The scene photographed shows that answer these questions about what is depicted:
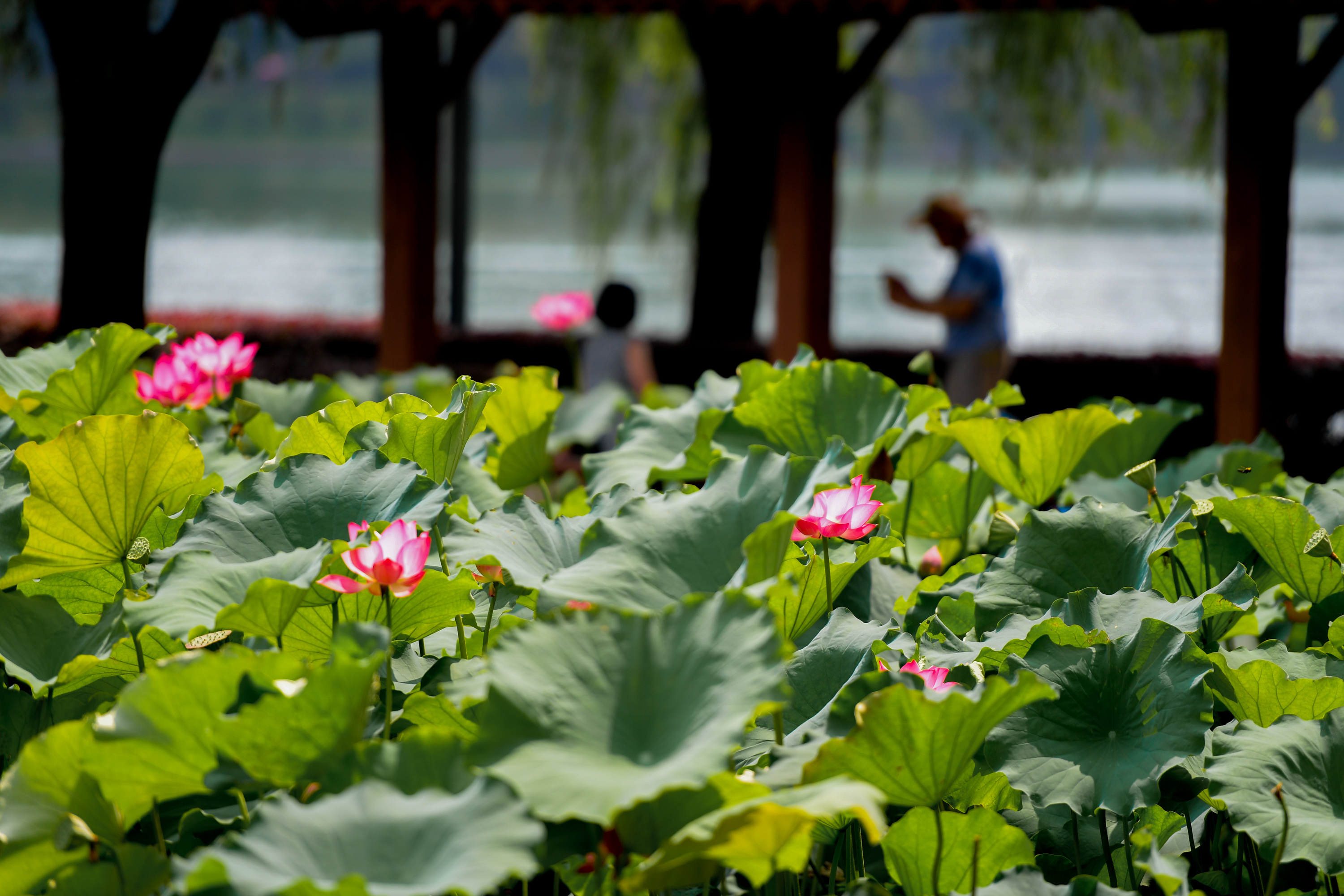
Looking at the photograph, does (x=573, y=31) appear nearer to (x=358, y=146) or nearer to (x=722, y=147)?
(x=722, y=147)

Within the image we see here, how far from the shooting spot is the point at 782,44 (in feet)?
13.9

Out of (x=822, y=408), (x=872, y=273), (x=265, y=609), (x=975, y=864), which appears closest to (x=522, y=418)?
(x=822, y=408)

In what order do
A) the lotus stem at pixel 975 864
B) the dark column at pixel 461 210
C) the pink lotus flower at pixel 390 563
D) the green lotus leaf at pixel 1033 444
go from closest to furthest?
the lotus stem at pixel 975 864
the pink lotus flower at pixel 390 563
the green lotus leaf at pixel 1033 444
the dark column at pixel 461 210

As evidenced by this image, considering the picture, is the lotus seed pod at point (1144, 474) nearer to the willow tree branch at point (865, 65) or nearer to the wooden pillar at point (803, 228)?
the wooden pillar at point (803, 228)

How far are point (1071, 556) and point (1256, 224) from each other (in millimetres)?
3294

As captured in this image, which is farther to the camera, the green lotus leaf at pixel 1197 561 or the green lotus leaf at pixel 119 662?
the green lotus leaf at pixel 1197 561

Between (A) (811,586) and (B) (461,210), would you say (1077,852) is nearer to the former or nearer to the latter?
(A) (811,586)

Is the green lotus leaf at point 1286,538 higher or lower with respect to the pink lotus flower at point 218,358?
lower

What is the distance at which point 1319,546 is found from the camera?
1.06 metres

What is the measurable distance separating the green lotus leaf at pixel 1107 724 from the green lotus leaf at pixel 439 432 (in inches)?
18.6

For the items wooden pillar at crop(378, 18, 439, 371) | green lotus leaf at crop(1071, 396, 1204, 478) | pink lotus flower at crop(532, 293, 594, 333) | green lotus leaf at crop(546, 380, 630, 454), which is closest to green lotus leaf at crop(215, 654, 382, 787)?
green lotus leaf at crop(1071, 396, 1204, 478)

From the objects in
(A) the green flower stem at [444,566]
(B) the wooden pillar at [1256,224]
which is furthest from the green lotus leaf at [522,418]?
(B) the wooden pillar at [1256,224]

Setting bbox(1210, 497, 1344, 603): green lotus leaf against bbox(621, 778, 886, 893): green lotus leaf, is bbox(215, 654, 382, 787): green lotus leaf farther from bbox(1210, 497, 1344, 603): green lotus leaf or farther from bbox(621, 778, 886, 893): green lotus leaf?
bbox(1210, 497, 1344, 603): green lotus leaf

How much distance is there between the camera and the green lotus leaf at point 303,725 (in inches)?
26.7
